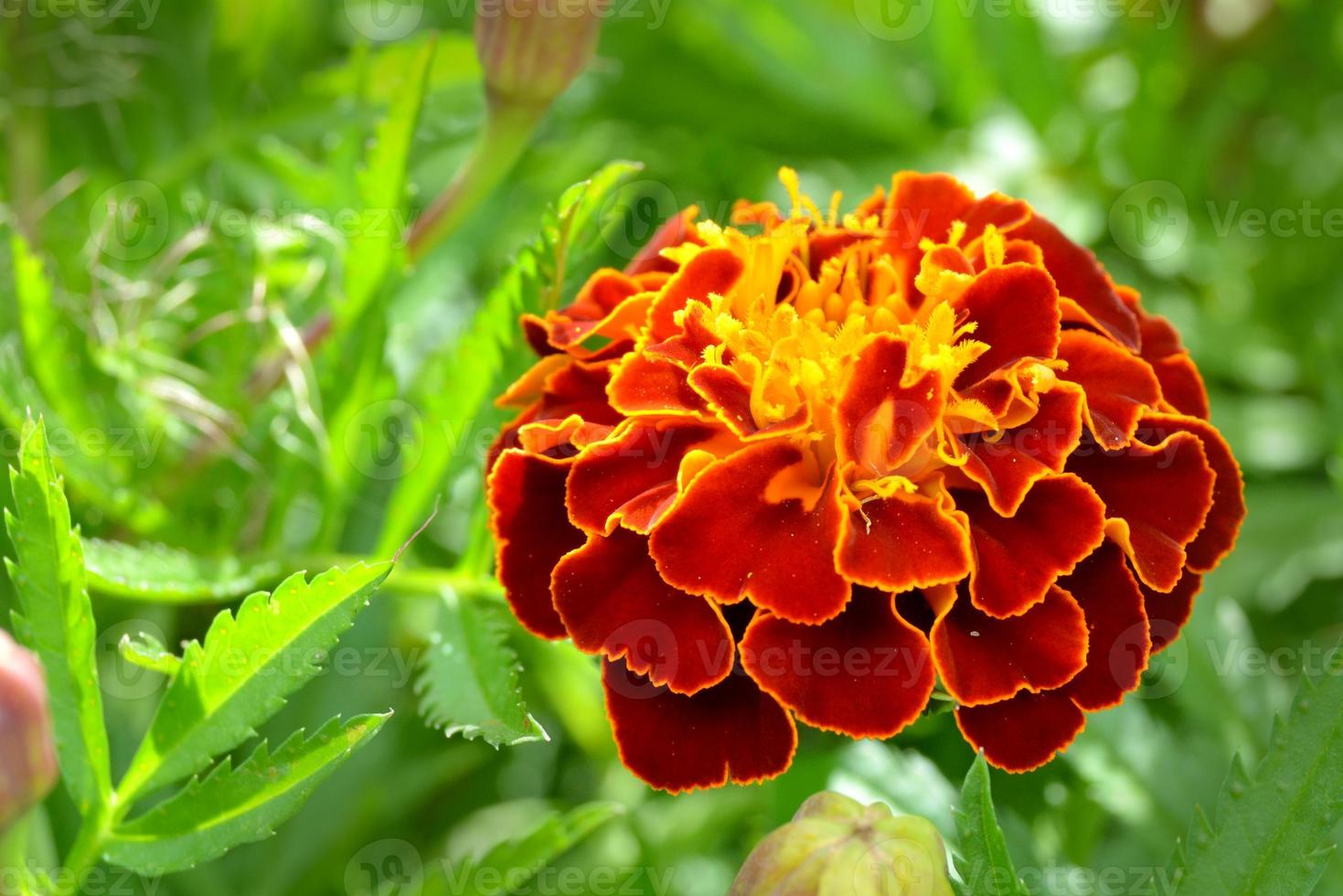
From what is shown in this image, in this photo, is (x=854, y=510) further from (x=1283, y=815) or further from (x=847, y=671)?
(x=1283, y=815)

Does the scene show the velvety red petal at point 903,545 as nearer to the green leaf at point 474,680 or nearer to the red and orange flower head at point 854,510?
the red and orange flower head at point 854,510

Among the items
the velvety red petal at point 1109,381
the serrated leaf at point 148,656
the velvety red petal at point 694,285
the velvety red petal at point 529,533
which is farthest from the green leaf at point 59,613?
the velvety red petal at point 1109,381

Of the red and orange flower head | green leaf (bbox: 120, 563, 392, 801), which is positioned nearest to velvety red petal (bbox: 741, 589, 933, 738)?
the red and orange flower head

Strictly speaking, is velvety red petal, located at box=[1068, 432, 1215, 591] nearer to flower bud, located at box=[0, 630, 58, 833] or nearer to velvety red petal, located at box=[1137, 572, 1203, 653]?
Result: velvety red petal, located at box=[1137, 572, 1203, 653]

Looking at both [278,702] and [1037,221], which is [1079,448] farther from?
[278,702]

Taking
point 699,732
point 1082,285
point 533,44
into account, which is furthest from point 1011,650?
point 533,44

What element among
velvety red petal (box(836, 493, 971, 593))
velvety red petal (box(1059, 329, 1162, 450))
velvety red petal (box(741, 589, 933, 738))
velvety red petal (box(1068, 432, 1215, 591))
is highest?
velvety red petal (box(1059, 329, 1162, 450))

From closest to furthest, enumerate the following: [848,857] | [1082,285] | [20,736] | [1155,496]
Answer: [20,736]
[848,857]
[1155,496]
[1082,285]
